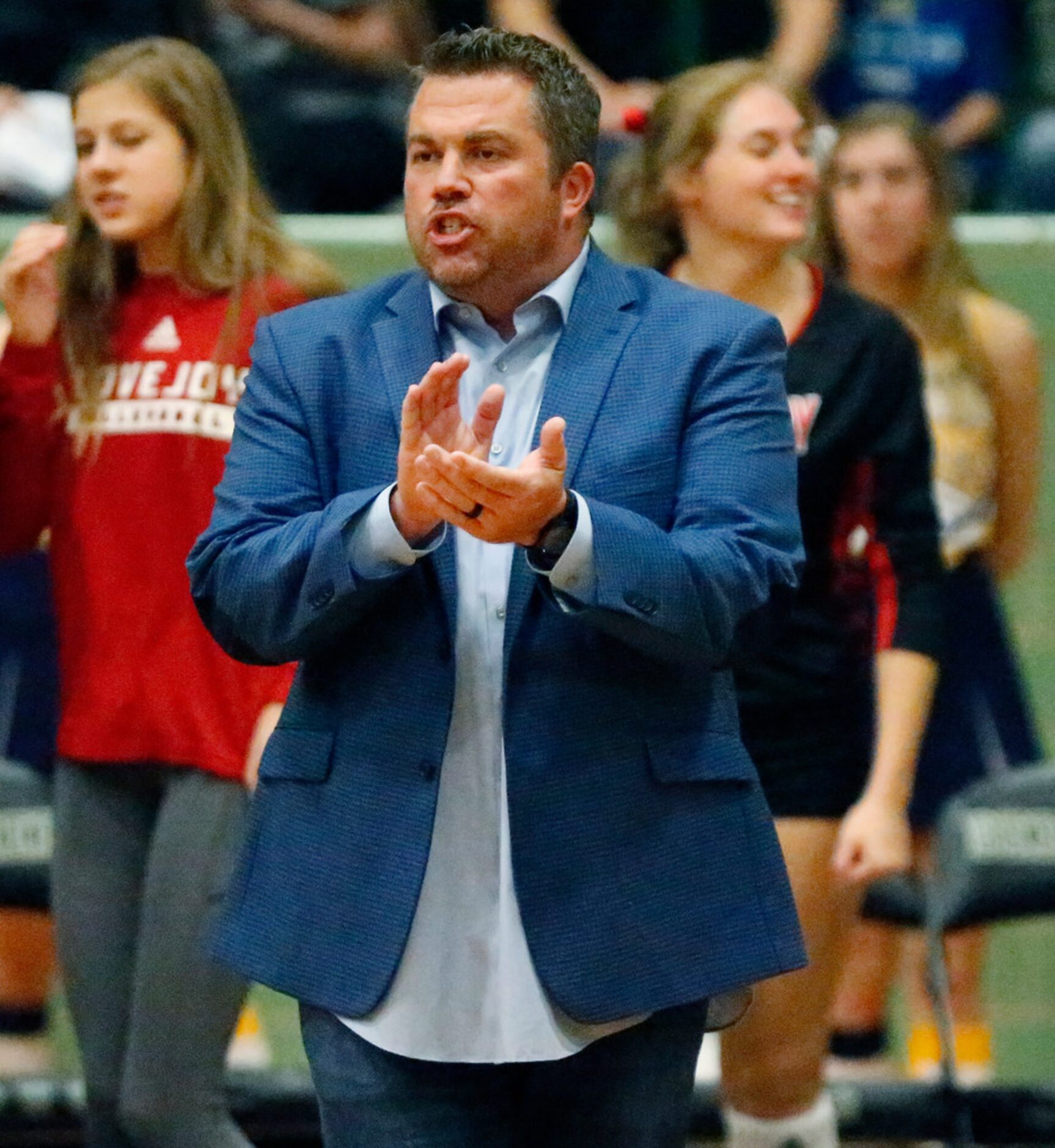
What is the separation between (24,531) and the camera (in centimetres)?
320

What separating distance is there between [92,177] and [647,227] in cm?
85

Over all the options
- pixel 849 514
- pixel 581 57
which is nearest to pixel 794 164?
pixel 849 514

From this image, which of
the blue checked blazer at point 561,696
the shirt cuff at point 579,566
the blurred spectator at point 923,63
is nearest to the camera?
the shirt cuff at point 579,566

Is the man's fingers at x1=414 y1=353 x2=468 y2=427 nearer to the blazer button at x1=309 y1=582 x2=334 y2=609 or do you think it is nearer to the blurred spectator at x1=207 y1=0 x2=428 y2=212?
the blazer button at x1=309 y1=582 x2=334 y2=609

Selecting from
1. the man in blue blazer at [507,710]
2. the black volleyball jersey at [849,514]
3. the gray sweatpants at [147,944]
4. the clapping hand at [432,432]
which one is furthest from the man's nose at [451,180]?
the gray sweatpants at [147,944]

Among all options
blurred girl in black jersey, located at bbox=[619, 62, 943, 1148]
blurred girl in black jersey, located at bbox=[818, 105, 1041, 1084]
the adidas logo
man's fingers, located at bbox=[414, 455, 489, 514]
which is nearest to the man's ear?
man's fingers, located at bbox=[414, 455, 489, 514]

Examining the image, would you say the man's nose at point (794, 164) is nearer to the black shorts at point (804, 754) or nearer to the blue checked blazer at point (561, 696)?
the black shorts at point (804, 754)

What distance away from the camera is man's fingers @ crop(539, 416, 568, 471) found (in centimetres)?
196

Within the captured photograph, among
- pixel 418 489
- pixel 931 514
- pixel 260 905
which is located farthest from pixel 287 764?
pixel 931 514

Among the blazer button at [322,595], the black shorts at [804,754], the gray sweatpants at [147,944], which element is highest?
the blazer button at [322,595]

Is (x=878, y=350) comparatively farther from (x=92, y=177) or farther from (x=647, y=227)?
(x=92, y=177)

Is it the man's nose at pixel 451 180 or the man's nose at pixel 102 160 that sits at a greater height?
the man's nose at pixel 451 180

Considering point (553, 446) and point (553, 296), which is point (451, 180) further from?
point (553, 446)

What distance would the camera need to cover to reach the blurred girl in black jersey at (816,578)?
3131mm
